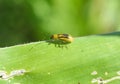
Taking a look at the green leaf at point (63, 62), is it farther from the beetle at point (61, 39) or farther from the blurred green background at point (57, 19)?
the blurred green background at point (57, 19)

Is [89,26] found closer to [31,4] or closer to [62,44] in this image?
[31,4]

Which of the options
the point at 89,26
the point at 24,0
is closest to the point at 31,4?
the point at 24,0

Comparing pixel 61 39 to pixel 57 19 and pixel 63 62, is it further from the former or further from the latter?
pixel 57 19

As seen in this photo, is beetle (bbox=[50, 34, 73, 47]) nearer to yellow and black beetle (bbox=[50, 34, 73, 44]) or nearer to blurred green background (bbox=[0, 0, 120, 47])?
yellow and black beetle (bbox=[50, 34, 73, 44])

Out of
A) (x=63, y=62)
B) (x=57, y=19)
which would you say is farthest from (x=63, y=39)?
(x=57, y=19)

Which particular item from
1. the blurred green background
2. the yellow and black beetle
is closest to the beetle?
the yellow and black beetle

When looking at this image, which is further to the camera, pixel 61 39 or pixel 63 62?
pixel 61 39
